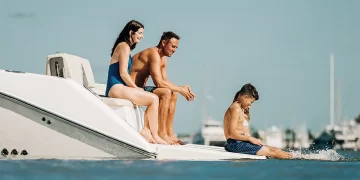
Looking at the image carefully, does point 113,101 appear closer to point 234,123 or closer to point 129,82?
point 129,82

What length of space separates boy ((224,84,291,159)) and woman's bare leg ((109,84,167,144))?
0.95 metres

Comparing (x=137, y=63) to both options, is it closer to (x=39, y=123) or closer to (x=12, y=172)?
(x=39, y=123)

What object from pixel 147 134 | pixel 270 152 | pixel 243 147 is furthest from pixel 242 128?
pixel 147 134

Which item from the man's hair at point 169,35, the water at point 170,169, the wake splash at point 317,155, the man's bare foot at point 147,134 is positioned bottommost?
the water at point 170,169

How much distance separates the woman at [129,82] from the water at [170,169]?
2.08 feet

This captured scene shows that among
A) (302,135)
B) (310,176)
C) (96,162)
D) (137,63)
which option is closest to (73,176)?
(96,162)

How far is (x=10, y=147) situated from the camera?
987 cm

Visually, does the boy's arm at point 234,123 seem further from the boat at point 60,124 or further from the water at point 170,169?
the boat at point 60,124

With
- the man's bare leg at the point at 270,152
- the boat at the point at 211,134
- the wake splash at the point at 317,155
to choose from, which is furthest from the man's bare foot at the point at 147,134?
the boat at the point at 211,134

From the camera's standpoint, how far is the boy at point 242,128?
34.7 ft

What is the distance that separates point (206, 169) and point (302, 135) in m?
92.8

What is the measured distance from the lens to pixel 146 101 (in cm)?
999

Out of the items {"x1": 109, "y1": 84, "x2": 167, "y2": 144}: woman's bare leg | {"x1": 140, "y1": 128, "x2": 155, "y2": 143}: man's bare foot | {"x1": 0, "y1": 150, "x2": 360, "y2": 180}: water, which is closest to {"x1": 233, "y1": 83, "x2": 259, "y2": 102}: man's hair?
{"x1": 0, "y1": 150, "x2": 360, "y2": 180}: water

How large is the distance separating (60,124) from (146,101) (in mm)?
1017
